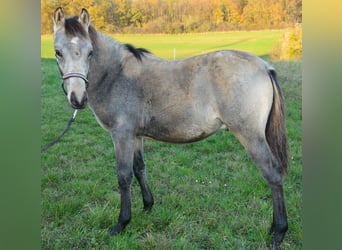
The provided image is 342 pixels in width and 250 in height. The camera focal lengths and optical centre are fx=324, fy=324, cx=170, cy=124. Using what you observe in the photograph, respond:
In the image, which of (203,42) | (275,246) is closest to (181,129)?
(203,42)

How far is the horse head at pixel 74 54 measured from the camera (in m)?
2.41

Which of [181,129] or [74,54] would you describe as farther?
[181,129]

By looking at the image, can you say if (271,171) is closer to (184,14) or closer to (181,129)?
(181,129)

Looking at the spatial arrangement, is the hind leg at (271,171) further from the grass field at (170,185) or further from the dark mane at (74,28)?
the dark mane at (74,28)

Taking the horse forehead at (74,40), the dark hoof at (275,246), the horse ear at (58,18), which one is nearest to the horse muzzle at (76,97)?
the horse forehead at (74,40)

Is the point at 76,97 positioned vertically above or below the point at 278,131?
above

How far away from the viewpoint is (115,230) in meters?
2.80

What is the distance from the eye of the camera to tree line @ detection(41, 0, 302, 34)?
10.2 feet

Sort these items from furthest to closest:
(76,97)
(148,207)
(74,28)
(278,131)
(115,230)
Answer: (148,207)
(115,230)
(278,131)
(74,28)
(76,97)

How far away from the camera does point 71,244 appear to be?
2717mm

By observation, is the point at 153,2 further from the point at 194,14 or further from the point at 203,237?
the point at 203,237

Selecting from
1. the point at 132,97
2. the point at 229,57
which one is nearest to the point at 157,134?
the point at 132,97

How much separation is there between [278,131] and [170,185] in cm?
119
